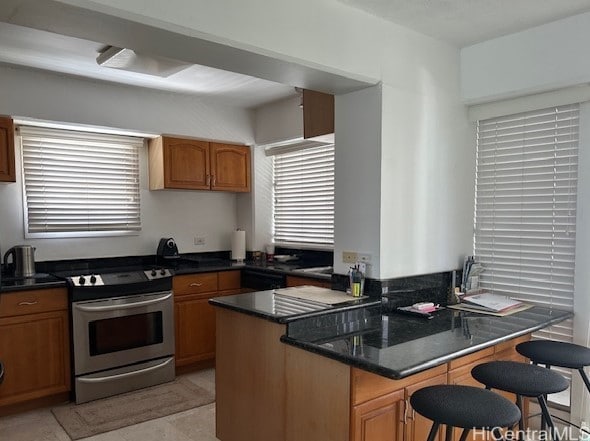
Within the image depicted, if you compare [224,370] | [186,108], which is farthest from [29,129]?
[224,370]

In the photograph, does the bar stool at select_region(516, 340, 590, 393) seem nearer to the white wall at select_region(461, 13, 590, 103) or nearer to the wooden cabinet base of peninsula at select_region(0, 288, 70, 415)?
the white wall at select_region(461, 13, 590, 103)

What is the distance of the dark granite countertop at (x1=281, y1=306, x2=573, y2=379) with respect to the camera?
1.73 m

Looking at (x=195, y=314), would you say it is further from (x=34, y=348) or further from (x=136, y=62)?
(x=136, y=62)

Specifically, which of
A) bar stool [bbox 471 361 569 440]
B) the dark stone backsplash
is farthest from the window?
bar stool [bbox 471 361 569 440]

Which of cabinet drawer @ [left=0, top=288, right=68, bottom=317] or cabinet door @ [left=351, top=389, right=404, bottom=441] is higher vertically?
cabinet drawer @ [left=0, top=288, right=68, bottom=317]

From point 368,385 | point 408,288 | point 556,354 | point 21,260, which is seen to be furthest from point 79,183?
point 556,354

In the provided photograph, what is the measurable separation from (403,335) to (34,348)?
2.64 metres

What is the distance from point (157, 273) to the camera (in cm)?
365

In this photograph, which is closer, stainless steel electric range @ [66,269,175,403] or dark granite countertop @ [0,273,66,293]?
dark granite countertop @ [0,273,66,293]

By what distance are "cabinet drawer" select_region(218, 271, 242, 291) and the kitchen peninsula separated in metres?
1.52

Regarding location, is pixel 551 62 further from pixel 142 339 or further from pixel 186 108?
pixel 142 339

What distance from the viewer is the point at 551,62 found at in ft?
8.31

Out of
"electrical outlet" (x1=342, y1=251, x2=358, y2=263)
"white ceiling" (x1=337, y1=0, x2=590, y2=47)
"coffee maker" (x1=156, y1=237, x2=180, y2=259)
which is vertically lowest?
"coffee maker" (x1=156, y1=237, x2=180, y2=259)

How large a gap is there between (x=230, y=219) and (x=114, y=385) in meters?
2.09
